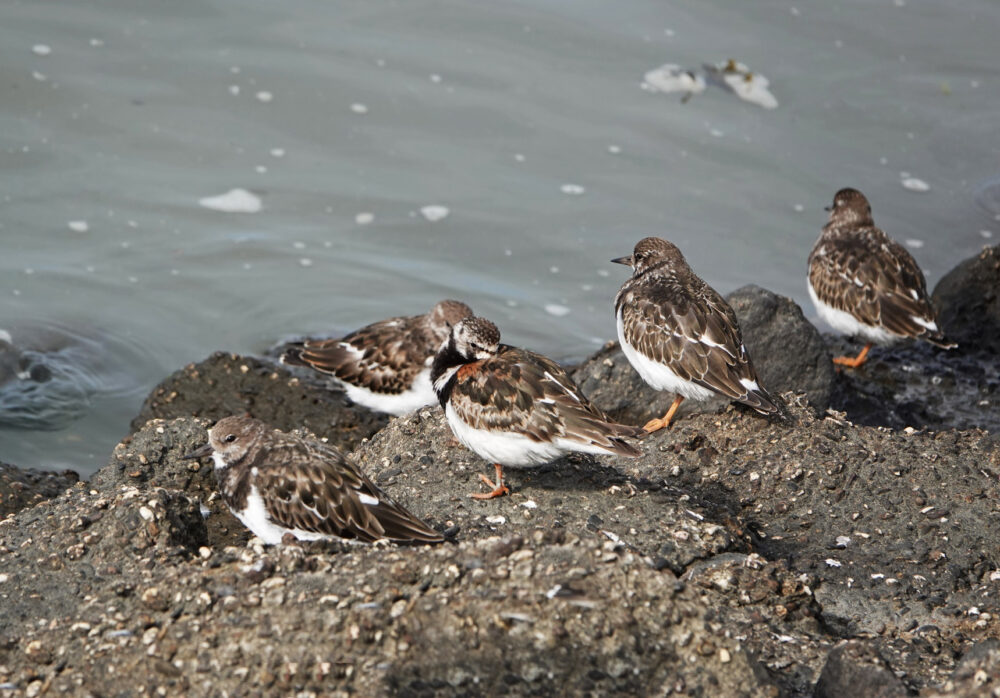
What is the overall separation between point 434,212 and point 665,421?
484cm

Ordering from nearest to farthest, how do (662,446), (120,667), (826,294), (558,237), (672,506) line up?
(120,667) < (672,506) < (662,446) < (826,294) < (558,237)

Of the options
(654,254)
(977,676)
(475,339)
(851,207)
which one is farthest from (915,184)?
(977,676)

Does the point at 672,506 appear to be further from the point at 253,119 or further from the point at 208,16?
the point at 208,16

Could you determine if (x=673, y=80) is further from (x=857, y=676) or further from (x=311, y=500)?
(x=857, y=676)

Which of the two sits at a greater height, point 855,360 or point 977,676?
point 977,676

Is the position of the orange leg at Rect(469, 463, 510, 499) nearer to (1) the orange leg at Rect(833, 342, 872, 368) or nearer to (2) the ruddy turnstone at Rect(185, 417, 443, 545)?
(2) the ruddy turnstone at Rect(185, 417, 443, 545)

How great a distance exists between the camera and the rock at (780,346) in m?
7.16

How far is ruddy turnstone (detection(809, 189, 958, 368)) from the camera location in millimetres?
8031

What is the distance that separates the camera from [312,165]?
438 inches

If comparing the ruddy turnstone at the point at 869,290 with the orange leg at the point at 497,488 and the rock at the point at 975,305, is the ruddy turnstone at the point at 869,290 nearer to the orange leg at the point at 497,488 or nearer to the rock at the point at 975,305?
the rock at the point at 975,305

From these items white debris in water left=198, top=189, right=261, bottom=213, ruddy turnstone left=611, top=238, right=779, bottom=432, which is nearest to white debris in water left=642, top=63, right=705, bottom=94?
white debris in water left=198, top=189, right=261, bottom=213

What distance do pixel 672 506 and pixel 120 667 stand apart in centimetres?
254

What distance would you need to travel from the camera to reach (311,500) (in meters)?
4.53

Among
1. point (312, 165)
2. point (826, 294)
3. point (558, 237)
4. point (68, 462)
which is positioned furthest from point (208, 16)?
point (826, 294)
